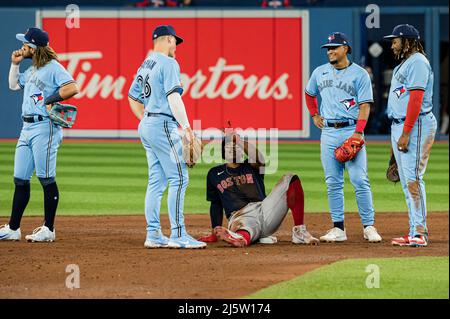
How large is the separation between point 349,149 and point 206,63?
15.4m

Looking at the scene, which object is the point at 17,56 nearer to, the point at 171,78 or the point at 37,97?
the point at 37,97

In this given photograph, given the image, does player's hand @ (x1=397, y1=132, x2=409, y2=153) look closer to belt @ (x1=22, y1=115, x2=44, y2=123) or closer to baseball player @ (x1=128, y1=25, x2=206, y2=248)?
baseball player @ (x1=128, y1=25, x2=206, y2=248)

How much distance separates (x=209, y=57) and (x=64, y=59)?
3.31 metres

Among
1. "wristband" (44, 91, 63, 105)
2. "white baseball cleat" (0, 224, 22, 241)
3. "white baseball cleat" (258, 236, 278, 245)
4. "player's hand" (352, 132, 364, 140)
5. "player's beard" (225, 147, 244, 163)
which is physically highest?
"wristband" (44, 91, 63, 105)

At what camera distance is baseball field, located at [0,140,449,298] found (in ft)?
21.7

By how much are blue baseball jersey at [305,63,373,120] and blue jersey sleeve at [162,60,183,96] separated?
135 centimetres

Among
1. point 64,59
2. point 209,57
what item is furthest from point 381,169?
point 64,59

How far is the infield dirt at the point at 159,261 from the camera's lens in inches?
263

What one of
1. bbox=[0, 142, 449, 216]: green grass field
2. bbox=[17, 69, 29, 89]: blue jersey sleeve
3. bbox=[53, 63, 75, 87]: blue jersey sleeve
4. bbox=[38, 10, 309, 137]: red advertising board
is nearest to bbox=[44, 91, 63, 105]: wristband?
bbox=[53, 63, 75, 87]: blue jersey sleeve

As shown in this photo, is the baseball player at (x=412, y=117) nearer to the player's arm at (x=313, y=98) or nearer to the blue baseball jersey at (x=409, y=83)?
the blue baseball jersey at (x=409, y=83)

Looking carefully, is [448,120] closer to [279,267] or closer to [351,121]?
[351,121]

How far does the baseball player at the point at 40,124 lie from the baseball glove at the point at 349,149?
7.52ft

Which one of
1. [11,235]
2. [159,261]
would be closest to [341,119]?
[159,261]
